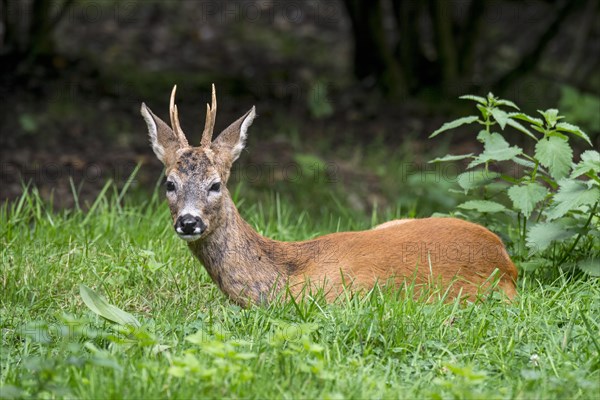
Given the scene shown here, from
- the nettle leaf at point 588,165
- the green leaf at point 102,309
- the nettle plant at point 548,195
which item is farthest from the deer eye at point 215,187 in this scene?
the nettle leaf at point 588,165

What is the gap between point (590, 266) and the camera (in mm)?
4723

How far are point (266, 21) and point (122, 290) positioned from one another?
7.32 m

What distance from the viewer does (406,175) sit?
7422 millimetres

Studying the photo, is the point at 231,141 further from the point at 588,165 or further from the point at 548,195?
the point at 588,165

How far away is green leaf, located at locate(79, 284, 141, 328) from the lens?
403 cm

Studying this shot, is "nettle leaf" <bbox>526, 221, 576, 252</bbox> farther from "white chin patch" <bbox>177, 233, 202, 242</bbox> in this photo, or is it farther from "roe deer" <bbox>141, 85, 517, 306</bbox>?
"white chin patch" <bbox>177, 233, 202, 242</bbox>

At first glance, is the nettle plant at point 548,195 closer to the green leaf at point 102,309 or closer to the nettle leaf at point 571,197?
the nettle leaf at point 571,197

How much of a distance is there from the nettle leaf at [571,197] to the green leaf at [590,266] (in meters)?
0.29

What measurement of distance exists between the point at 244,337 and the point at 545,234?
1.65 m

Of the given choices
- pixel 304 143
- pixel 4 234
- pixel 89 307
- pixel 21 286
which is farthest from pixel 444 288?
pixel 304 143

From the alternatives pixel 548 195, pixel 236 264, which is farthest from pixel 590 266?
pixel 236 264

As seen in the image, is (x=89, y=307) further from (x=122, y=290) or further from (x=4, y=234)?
(x=4, y=234)

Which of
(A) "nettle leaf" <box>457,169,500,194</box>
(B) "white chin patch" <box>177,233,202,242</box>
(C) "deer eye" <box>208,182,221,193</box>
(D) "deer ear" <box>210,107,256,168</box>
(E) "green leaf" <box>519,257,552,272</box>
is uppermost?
(D) "deer ear" <box>210,107,256,168</box>

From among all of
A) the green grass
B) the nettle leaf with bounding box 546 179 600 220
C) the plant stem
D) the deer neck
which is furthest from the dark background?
the nettle leaf with bounding box 546 179 600 220
